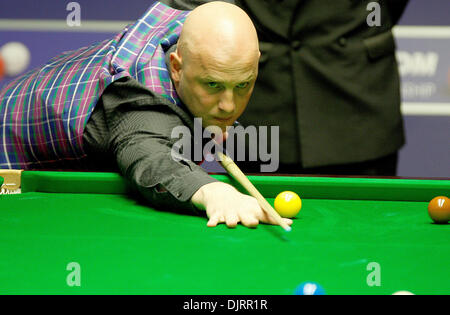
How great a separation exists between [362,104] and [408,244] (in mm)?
1864

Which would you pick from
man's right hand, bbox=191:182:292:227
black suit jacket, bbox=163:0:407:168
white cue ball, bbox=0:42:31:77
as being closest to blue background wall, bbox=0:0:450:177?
white cue ball, bbox=0:42:31:77

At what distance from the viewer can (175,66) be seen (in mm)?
2588

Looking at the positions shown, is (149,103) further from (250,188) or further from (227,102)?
(250,188)

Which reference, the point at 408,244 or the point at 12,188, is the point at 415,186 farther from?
the point at 12,188

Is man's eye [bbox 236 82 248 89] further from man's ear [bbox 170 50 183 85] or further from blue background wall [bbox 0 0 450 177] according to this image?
blue background wall [bbox 0 0 450 177]

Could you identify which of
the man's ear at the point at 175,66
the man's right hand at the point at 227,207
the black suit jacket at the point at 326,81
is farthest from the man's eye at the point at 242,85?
the black suit jacket at the point at 326,81

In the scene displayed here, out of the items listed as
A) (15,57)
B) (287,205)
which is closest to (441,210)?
(287,205)

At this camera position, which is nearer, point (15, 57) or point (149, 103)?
point (149, 103)

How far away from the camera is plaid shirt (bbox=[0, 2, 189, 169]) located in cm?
277

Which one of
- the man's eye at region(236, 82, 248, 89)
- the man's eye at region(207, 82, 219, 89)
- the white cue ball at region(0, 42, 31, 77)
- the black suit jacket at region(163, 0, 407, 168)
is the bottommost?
the man's eye at region(236, 82, 248, 89)

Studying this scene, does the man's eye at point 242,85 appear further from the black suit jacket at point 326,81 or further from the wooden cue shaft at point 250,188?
the black suit jacket at point 326,81

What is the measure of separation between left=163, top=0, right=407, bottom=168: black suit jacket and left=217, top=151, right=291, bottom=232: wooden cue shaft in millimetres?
955

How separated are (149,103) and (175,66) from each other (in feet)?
0.60
